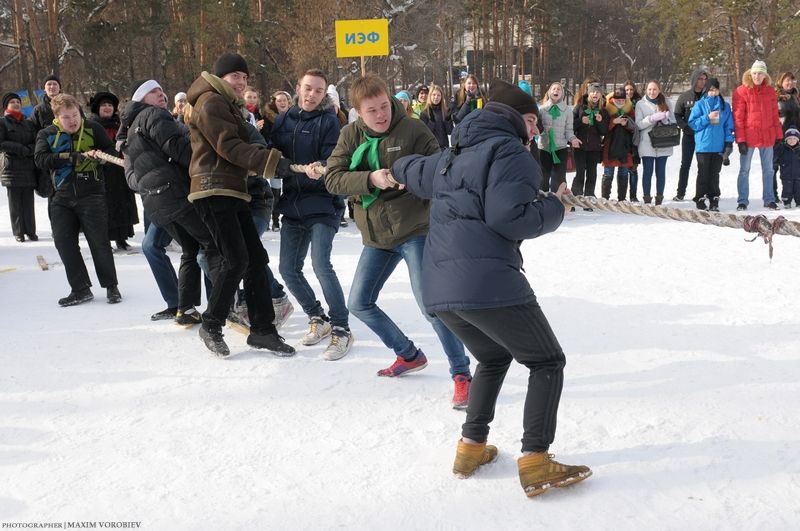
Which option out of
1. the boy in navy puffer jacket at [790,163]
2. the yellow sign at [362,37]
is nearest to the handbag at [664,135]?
the boy in navy puffer jacket at [790,163]

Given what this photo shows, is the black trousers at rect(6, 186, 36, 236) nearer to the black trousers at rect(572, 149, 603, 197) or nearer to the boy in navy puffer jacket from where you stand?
the black trousers at rect(572, 149, 603, 197)

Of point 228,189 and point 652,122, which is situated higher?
point 652,122

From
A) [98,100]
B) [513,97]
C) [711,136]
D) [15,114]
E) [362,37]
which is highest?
[362,37]

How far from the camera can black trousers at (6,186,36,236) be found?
934 centimetres

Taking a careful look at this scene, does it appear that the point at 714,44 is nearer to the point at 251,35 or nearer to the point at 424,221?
the point at 251,35

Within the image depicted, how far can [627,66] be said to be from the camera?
166 ft

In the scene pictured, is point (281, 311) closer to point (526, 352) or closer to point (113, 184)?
point (526, 352)

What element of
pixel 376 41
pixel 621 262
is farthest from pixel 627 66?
pixel 621 262

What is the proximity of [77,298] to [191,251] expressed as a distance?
1.69 metres

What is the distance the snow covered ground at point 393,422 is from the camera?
117 inches

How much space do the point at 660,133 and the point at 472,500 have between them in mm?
8165

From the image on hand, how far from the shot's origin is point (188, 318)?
552 centimetres

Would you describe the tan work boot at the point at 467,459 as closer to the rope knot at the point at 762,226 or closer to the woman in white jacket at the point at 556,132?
the rope knot at the point at 762,226

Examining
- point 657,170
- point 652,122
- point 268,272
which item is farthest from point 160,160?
point 657,170
